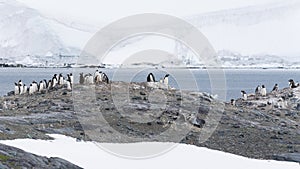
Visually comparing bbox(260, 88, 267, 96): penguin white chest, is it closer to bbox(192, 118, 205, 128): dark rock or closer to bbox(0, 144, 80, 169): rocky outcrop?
bbox(192, 118, 205, 128): dark rock

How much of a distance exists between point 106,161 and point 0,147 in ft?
14.4

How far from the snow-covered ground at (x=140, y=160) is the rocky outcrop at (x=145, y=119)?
1350 mm

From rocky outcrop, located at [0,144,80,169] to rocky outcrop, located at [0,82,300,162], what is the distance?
12.3 feet

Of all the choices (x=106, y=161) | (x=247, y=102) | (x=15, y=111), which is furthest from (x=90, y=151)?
(x=247, y=102)

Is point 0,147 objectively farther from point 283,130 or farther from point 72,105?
point 283,130

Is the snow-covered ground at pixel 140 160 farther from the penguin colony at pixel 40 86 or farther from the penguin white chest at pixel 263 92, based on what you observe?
the penguin white chest at pixel 263 92

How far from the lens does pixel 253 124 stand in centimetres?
3064

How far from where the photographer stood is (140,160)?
68.9 ft

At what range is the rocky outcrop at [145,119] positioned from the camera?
82.5 feet

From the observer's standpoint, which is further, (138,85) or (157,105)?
(138,85)

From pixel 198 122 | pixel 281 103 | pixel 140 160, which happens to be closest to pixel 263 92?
pixel 281 103

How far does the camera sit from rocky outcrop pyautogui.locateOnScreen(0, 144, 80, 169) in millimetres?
16094

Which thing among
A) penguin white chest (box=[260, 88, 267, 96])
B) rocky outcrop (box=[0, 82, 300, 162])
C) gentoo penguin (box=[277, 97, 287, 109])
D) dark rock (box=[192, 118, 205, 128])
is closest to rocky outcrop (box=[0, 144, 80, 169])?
rocky outcrop (box=[0, 82, 300, 162])

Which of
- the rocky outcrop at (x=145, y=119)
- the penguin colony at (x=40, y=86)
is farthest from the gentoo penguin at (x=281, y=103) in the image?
the penguin colony at (x=40, y=86)
